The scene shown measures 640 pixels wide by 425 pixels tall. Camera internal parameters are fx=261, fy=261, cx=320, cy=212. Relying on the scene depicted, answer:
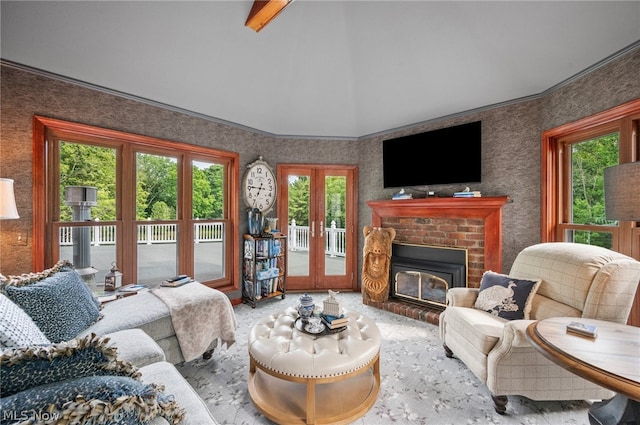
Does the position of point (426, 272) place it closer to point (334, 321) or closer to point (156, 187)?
point (334, 321)

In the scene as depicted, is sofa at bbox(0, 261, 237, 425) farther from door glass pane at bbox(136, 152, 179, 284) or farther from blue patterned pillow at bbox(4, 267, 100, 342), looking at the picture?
door glass pane at bbox(136, 152, 179, 284)

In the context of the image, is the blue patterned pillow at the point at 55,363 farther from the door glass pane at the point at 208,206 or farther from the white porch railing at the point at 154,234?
the door glass pane at the point at 208,206

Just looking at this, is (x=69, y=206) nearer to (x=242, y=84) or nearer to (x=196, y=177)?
(x=196, y=177)

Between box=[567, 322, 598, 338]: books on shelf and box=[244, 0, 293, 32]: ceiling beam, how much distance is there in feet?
9.46

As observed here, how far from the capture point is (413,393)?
6.34 feet

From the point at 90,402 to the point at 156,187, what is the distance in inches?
115

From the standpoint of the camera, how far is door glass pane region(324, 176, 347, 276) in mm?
4328

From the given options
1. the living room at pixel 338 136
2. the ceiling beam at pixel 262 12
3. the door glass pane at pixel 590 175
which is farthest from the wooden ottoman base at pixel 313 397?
the ceiling beam at pixel 262 12

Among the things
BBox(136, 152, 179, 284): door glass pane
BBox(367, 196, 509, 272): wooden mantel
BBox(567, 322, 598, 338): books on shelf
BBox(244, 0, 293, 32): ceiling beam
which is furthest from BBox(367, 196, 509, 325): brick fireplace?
BBox(136, 152, 179, 284): door glass pane

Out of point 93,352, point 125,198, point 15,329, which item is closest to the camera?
point 93,352

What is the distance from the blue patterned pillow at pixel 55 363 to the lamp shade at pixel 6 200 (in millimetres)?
1606

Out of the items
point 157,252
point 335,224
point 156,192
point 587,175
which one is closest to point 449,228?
point 587,175

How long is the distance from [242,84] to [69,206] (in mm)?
2237

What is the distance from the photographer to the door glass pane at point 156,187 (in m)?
3.06
